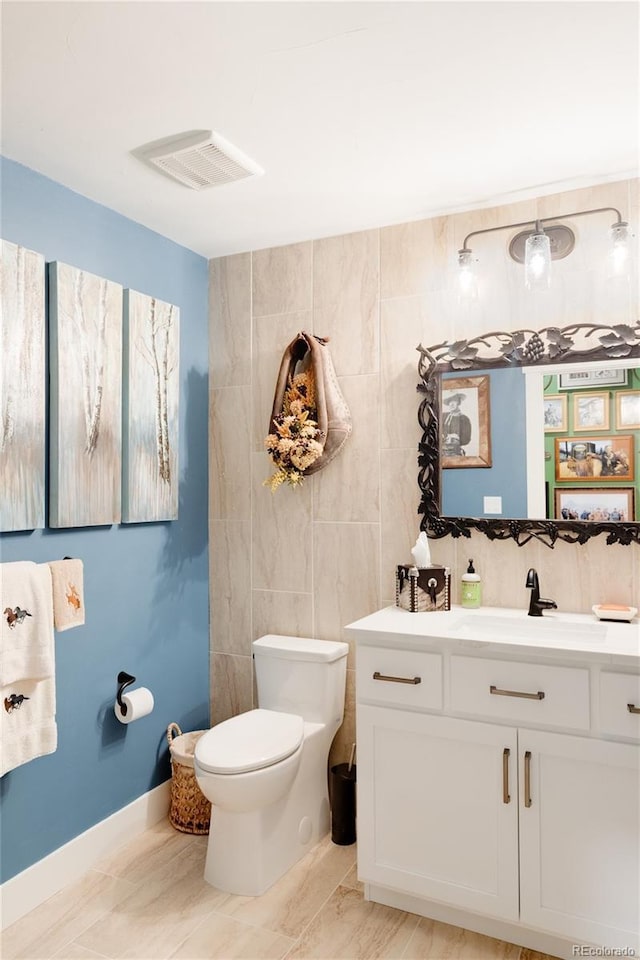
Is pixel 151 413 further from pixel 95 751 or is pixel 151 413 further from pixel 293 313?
pixel 95 751

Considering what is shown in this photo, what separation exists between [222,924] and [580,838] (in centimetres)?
112

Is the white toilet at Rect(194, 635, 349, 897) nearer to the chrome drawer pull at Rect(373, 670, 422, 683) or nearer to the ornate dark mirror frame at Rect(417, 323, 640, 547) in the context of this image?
the chrome drawer pull at Rect(373, 670, 422, 683)

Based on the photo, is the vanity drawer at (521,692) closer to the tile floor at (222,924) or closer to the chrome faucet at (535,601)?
the chrome faucet at (535,601)

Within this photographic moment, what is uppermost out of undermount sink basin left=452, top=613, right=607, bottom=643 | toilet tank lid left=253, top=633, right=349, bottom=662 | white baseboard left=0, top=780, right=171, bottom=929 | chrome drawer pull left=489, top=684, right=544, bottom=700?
undermount sink basin left=452, top=613, right=607, bottom=643

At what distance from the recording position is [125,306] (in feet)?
8.23

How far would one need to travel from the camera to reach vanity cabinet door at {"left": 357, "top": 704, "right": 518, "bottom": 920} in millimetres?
1912

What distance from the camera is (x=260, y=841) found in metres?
2.19

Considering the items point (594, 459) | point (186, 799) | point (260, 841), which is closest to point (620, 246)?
point (594, 459)

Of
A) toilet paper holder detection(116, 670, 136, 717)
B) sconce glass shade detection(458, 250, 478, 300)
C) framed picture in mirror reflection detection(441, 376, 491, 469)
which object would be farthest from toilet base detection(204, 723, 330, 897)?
sconce glass shade detection(458, 250, 478, 300)

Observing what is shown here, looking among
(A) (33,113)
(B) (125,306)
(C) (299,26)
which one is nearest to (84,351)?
(B) (125,306)

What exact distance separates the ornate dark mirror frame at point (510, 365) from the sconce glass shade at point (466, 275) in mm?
169

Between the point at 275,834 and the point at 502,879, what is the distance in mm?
775

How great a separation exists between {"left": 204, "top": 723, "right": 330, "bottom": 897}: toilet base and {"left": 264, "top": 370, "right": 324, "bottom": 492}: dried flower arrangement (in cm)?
103

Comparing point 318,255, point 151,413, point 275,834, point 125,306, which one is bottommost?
point 275,834
